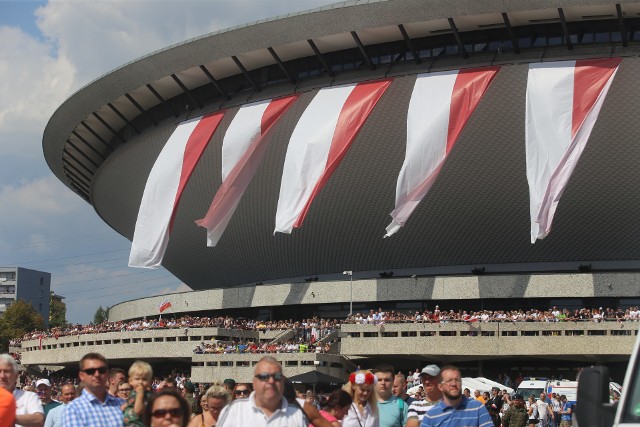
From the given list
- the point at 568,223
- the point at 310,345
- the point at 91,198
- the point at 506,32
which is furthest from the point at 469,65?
the point at 91,198

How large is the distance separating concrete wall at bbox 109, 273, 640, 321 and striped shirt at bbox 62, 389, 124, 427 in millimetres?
35540

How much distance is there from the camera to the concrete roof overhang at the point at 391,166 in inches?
1532

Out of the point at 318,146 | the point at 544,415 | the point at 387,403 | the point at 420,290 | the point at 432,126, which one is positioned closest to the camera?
the point at 387,403

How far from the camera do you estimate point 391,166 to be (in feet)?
140

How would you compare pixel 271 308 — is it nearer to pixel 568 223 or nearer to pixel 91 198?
pixel 568 223

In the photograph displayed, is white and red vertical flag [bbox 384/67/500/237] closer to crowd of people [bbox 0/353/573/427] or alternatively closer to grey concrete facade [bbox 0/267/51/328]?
crowd of people [bbox 0/353/573/427]

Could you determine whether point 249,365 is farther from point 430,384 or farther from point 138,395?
point 138,395

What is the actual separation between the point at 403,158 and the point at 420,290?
5793 mm

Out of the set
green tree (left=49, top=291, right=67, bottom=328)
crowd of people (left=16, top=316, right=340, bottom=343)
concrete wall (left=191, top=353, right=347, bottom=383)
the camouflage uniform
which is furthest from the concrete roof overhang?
green tree (left=49, top=291, right=67, bottom=328)

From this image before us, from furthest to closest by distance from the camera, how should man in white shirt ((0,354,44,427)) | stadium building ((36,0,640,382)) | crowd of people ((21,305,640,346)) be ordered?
crowd of people ((21,305,640,346)) < stadium building ((36,0,640,382)) < man in white shirt ((0,354,44,427))

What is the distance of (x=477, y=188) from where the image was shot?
42.3 meters

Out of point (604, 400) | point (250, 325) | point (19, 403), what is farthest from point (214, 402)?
point (250, 325)

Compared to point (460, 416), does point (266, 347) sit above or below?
above

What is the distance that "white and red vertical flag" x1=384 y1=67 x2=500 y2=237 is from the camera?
116 ft
